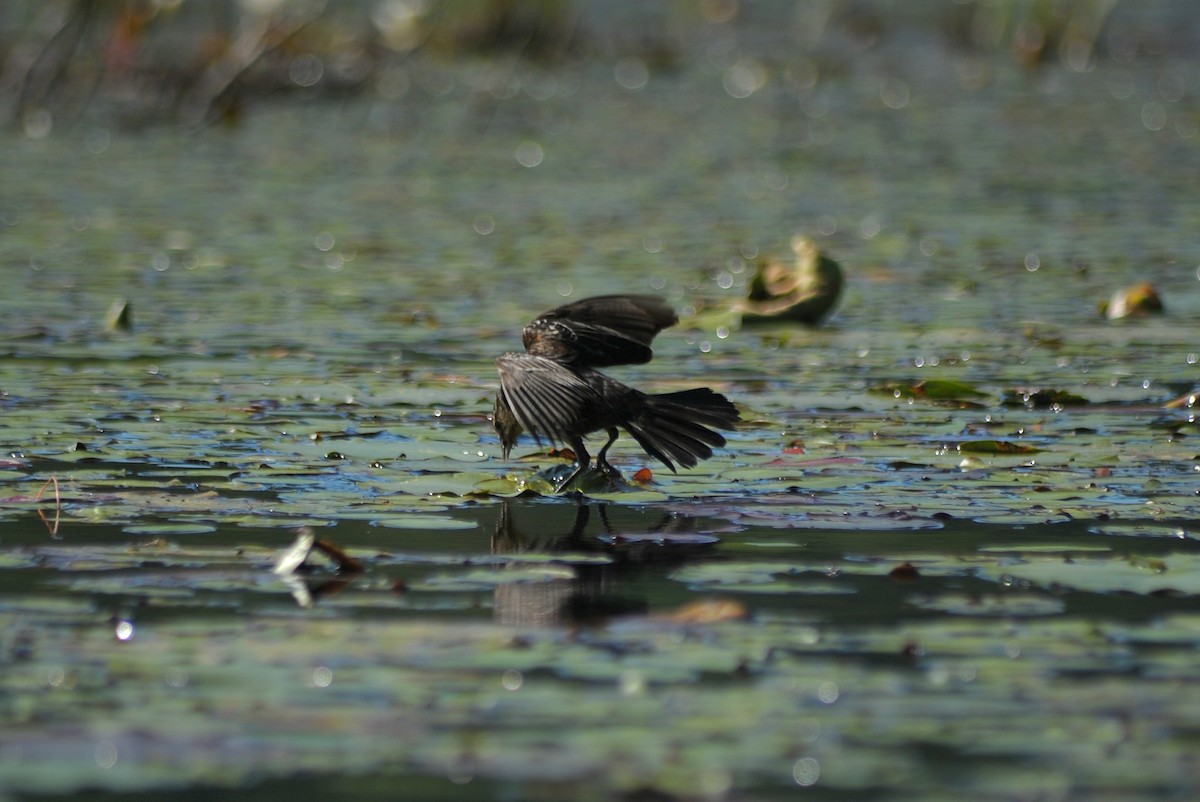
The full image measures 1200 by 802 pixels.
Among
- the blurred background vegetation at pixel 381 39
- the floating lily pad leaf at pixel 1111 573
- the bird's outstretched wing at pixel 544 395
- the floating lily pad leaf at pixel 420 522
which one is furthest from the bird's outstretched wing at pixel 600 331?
the blurred background vegetation at pixel 381 39

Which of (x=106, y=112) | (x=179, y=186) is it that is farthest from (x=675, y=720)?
A: (x=106, y=112)

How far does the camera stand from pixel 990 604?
4.55m

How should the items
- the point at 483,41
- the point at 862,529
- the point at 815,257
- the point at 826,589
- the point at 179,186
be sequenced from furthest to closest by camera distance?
the point at 483,41, the point at 179,186, the point at 815,257, the point at 862,529, the point at 826,589

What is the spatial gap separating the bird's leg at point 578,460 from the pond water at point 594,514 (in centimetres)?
9

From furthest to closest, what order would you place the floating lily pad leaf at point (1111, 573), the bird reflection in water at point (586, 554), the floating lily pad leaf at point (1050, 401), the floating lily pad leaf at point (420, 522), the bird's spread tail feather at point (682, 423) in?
1. the floating lily pad leaf at point (1050, 401)
2. the bird's spread tail feather at point (682, 423)
3. the floating lily pad leaf at point (420, 522)
4. the floating lily pad leaf at point (1111, 573)
5. the bird reflection in water at point (586, 554)

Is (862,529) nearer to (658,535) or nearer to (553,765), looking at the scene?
(658,535)

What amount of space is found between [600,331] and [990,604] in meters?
2.13

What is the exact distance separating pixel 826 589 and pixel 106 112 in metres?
17.4

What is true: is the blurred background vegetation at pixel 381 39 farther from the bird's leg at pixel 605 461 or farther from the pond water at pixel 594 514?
the bird's leg at pixel 605 461

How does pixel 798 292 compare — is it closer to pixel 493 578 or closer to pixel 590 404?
pixel 590 404

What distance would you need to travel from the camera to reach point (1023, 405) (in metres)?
7.42

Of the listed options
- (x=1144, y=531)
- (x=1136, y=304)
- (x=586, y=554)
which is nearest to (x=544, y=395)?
(x=586, y=554)

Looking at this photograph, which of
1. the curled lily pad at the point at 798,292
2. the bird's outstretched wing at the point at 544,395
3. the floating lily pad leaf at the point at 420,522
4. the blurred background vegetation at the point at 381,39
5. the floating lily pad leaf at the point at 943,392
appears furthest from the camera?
the blurred background vegetation at the point at 381,39

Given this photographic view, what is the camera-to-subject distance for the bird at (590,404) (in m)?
5.82
